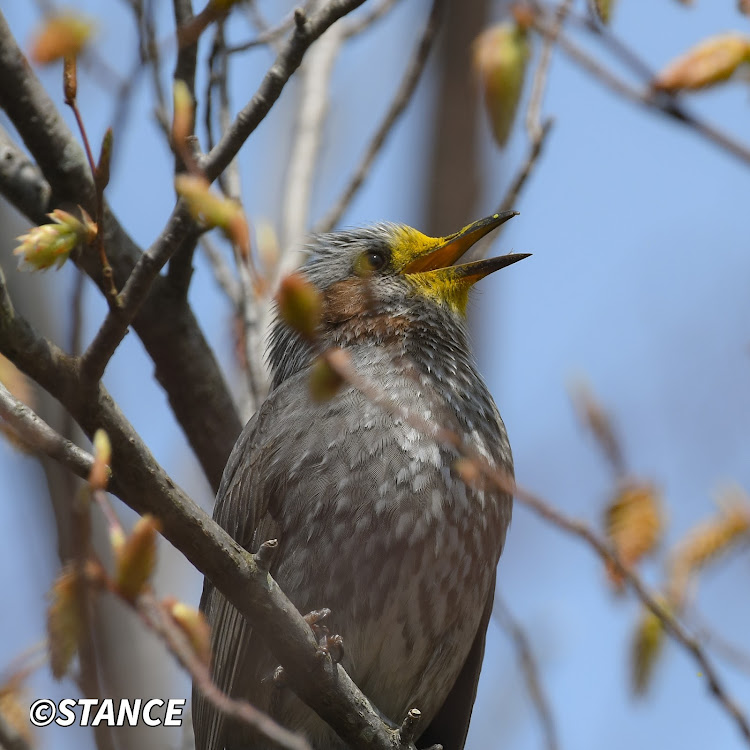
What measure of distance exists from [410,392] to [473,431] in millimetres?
314

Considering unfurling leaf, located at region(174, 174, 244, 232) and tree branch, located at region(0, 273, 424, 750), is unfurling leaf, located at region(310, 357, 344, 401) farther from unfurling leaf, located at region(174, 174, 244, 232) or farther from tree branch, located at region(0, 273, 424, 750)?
tree branch, located at region(0, 273, 424, 750)

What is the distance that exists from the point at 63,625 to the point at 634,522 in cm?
183

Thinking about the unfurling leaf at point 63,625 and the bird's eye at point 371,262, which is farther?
the bird's eye at point 371,262

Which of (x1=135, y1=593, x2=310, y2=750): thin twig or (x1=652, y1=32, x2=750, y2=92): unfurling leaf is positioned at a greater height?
(x1=652, y1=32, x2=750, y2=92): unfurling leaf

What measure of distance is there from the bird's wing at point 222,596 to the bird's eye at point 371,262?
92 centimetres

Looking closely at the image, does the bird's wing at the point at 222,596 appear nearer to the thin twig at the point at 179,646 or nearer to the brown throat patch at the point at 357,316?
the brown throat patch at the point at 357,316

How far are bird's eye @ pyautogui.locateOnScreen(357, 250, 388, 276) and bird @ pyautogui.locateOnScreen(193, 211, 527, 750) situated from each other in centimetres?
36

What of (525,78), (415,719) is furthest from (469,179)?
(415,719)

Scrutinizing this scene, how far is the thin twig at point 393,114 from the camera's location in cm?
482

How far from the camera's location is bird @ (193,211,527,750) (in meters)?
4.08

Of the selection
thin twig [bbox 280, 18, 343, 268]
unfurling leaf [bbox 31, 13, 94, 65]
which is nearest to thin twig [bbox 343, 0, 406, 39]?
thin twig [bbox 280, 18, 343, 268]

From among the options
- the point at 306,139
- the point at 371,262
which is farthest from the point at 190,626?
the point at 306,139

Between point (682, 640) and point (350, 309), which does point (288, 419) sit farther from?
point (682, 640)

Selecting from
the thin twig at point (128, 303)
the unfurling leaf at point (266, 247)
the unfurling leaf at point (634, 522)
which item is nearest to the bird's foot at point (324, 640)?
the unfurling leaf at point (634, 522)
